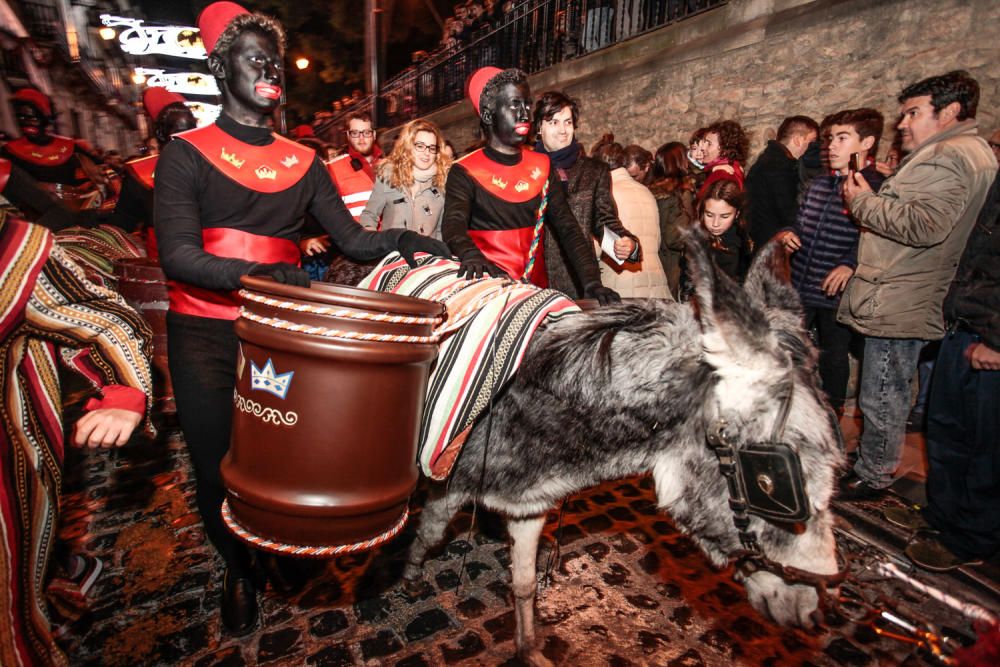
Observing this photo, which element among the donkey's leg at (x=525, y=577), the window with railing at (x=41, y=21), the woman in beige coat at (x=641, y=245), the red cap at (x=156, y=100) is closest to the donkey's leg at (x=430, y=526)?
the donkey's leg at (x=525, y=577)

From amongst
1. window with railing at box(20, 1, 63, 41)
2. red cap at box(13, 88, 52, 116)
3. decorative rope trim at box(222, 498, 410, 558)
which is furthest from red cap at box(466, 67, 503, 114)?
window with railing at box(20, 1, 63, 41)

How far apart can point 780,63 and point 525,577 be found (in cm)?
778

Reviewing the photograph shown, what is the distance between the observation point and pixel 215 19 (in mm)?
2346

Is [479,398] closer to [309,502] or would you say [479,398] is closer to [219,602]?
[309,502]

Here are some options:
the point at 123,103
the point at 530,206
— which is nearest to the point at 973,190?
the point at 530,206

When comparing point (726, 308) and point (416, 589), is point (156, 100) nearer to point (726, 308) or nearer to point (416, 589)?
point (416, 589)

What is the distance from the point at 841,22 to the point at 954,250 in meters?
4.15

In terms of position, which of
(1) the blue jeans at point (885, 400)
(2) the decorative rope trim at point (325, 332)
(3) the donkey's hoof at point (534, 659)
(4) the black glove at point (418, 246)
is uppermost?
(4) the black glove at point (418, 246)

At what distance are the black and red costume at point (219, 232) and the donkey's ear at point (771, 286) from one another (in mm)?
1630

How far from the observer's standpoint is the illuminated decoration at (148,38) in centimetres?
3397

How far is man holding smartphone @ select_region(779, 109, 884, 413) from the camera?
189 inches

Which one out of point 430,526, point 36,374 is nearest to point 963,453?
point 430,526

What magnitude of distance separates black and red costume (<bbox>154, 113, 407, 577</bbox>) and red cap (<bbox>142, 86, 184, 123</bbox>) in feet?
10.4

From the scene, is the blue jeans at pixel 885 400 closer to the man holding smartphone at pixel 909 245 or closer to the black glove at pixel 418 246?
the man holding smartphone at pixel 909 245
